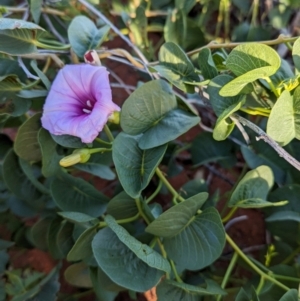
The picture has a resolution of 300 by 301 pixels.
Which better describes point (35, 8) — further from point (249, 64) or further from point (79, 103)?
point (249, 64)

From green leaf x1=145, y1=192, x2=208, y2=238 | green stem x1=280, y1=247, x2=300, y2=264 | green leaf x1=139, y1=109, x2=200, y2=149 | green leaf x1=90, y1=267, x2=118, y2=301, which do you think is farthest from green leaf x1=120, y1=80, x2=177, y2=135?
green stem x1=280, y1=247, x2=300, y2=264

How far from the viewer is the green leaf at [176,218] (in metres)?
0.62

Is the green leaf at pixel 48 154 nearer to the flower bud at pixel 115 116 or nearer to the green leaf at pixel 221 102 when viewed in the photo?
the flower bud at pixel 115 116

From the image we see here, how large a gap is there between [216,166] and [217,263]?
10.1 inches

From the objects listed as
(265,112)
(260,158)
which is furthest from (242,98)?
(260,158)

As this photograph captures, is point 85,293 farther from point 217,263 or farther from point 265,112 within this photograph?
point 265,112

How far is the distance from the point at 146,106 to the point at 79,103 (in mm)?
127

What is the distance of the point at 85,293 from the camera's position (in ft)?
2.90

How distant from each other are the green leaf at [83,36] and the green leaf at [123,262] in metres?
0.28

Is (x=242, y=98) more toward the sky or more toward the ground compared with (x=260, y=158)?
more toward the sky

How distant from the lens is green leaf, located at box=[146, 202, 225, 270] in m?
0.64

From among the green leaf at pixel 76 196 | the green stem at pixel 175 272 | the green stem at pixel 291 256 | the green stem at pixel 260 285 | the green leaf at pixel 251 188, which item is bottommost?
the green stem at pixel 291 256

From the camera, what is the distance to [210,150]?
3.04 feet

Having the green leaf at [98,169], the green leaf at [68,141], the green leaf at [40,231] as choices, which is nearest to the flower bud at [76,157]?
the green leaf at [68,141]
